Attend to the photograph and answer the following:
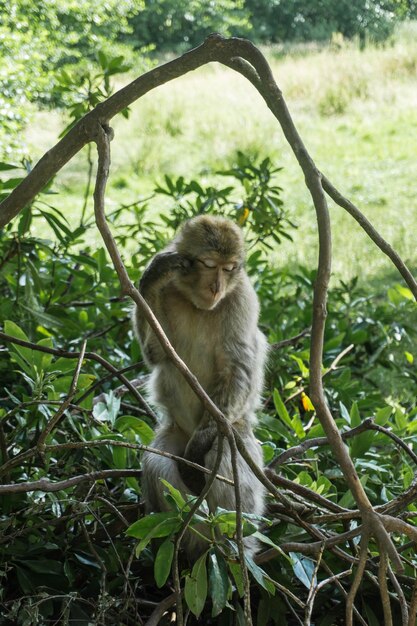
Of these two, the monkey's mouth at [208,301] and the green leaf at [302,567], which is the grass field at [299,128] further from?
the green leaf at [302,567]

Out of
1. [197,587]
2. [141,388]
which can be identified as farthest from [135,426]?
[197,587]

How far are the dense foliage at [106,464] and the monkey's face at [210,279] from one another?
0.33m

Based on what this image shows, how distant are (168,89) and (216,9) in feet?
6.36

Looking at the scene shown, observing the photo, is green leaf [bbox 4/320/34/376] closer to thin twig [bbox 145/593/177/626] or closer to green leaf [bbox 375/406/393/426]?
thin twig [bbox 145/593/177/626]

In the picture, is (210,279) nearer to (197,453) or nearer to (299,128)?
(197,453)

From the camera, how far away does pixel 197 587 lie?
185 centimetres

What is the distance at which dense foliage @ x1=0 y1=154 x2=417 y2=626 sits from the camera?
2.08 metres

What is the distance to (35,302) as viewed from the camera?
125 inches

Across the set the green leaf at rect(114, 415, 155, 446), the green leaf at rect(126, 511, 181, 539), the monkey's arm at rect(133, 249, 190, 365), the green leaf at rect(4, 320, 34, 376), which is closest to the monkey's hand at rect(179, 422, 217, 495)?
the green leaf at rect(114, 415, 155, 446)

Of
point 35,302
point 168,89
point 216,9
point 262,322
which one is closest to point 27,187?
point 35,302

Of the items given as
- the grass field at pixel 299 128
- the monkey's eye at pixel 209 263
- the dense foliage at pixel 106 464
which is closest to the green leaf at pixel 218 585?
the dense foliage at pixel 106 464

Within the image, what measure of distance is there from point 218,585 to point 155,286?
1.18 m

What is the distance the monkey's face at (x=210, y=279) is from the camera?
288 cm

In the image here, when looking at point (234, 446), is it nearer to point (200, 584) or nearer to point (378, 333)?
point (200, 584)
